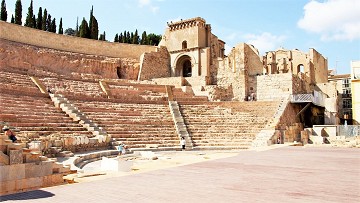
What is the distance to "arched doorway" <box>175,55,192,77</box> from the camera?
3784 centimetres

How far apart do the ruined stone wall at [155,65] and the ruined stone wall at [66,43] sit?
272 centimetres

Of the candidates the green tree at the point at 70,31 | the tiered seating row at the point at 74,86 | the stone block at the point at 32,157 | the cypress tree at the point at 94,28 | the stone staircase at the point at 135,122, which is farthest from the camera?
the green tree at the point at 70,31

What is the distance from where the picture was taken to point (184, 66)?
39.3 meters

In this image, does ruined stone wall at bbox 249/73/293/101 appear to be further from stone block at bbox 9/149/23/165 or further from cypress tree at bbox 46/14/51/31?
cypress tree at bbox 46/14/51/31

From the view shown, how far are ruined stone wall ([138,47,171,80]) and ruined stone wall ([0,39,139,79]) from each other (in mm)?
1166

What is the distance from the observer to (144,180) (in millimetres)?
7738

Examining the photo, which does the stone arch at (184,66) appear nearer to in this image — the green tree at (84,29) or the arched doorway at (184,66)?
the arched doorway at (184,66)

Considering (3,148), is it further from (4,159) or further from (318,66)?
(318,66)

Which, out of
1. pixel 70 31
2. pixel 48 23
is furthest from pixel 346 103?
pixel 70 31

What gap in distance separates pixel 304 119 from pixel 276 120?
6.47m

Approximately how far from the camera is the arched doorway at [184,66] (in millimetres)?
37844

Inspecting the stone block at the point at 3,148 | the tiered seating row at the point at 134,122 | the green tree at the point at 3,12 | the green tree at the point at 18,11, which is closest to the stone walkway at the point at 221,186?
the stone block at the point at 3,148

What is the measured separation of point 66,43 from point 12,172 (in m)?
29.0

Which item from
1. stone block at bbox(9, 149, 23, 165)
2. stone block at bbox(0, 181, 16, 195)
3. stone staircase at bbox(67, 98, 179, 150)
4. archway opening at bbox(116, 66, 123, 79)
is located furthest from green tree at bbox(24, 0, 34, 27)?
stone block at bbox(0, 181, 16, 195)
